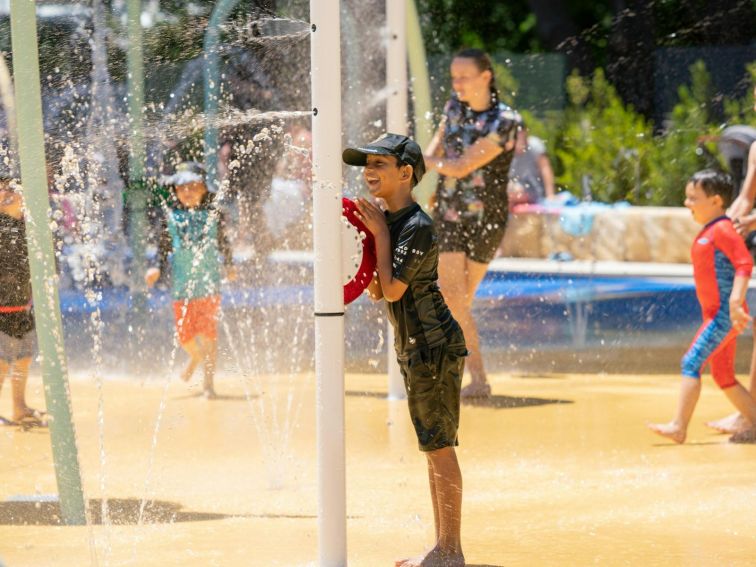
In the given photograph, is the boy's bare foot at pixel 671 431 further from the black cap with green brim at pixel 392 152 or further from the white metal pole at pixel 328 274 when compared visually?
the white metal pole at pixel 328 274

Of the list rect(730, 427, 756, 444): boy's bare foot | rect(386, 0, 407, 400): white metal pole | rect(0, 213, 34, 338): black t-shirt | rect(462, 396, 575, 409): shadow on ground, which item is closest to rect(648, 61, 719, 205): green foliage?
rect(462, 396, 575, 409): shadow on ground

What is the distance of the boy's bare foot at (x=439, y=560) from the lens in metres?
3.57

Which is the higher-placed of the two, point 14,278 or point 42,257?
point 42,257

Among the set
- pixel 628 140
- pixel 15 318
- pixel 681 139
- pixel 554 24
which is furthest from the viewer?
pixel 554 24

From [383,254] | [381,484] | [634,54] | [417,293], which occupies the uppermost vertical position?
[634,54]

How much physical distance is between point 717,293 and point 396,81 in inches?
73.4

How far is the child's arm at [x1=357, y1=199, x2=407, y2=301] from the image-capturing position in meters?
3.49

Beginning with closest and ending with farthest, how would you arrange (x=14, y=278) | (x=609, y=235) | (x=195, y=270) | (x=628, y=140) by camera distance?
1. (x=14, y=278)
2. (x=195, y=270)
3. (x=609, y=235)
4. (x=628, y=140)

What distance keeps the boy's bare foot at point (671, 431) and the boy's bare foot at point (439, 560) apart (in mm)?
1969

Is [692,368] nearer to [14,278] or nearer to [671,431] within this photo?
[671,431]

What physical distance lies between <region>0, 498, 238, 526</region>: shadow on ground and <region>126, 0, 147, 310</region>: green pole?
17.2 feet

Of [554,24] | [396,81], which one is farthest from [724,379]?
[554,24]

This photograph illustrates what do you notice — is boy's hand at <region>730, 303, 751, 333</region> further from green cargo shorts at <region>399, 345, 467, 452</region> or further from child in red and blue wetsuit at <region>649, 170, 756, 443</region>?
green cargo shorts at <region>399, 345, 467, 452</region>

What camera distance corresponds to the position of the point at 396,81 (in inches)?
246
